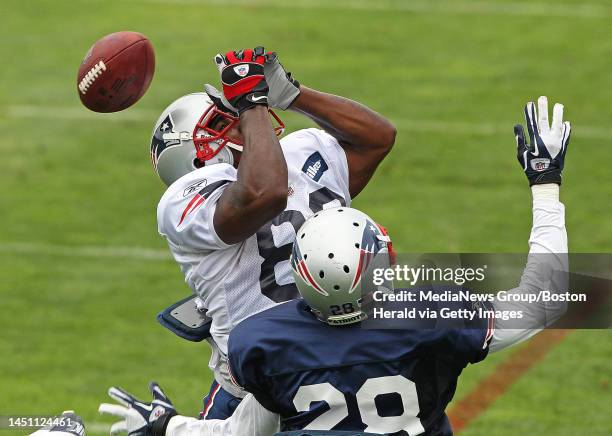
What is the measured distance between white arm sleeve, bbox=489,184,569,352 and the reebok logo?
110 centimetres

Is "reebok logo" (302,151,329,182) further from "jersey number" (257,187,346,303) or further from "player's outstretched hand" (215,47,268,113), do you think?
"player's outstretched hand" (215,47,268,113)

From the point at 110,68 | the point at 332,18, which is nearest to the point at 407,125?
the point at 332,18

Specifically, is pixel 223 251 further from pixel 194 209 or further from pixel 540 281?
pixel 540 281

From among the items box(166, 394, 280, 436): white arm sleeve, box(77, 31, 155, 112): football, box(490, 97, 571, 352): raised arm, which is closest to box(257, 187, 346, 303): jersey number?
box(166, 394, 280, 436): white arm sleeve

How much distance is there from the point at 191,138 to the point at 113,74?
63 cm

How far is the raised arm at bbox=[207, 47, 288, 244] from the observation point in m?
4.53

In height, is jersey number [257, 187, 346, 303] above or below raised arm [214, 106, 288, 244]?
below

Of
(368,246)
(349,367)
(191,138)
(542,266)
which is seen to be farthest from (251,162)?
(542,266)

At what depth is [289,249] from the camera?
4.82m

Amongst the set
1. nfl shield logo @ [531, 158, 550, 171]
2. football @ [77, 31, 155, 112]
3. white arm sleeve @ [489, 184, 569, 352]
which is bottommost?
white arm sleeve @ [489, 184, 569, 352]

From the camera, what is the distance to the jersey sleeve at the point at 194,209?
466cm

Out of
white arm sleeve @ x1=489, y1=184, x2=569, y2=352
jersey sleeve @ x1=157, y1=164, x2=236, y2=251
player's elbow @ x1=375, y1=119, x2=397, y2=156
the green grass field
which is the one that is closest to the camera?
white arm sleeve @ x1=489, y1=184, x2=569, y2=352

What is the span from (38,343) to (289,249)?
3.62 meters

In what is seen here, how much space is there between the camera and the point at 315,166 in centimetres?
512
